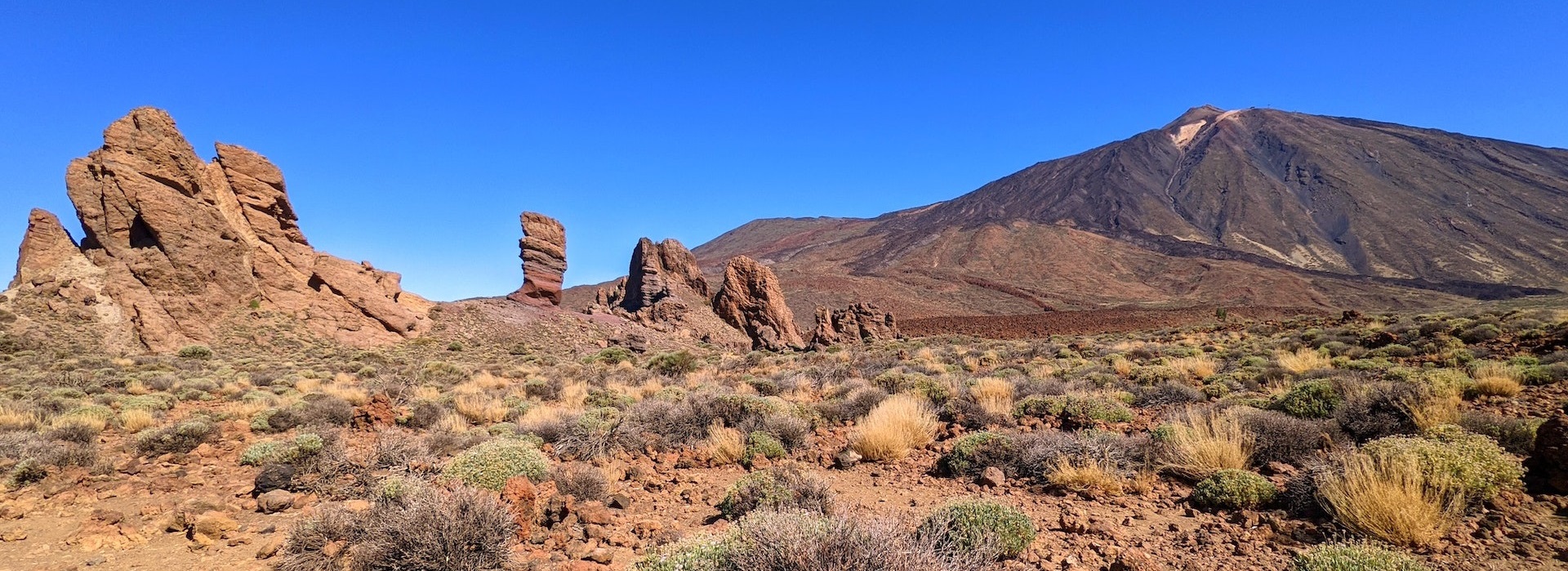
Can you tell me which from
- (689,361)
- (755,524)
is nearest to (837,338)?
(689,361)

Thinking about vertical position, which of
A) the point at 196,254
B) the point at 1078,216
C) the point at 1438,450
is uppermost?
the point at 1078,216

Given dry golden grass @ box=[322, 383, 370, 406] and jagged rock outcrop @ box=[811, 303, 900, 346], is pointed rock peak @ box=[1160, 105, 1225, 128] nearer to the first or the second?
jagged rock outcrop @ box=[811, 303, 900, 346]

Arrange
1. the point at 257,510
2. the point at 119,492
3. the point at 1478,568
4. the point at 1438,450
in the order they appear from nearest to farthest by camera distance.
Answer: the point at 1478,568 → the point at 1438,450 → the point at 257,510 → the point at 119,492

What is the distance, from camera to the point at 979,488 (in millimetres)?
5000

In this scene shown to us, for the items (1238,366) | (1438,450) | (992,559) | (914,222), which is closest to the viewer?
(992,559)

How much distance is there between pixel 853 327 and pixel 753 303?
5.47 metres

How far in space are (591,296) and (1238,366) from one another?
2700 inches

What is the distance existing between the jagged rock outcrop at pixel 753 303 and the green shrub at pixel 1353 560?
88.7ft

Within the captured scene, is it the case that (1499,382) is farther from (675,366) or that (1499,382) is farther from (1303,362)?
(675,366)

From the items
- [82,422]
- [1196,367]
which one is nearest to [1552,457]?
[1196,367]

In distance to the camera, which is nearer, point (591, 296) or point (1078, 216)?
point (591, 296)

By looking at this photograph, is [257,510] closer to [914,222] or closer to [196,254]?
[196,254]

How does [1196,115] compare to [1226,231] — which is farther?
[1196,115]

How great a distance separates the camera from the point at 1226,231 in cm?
9312
